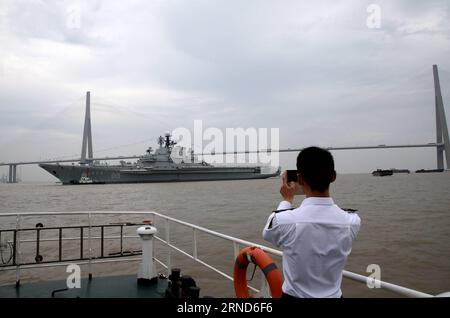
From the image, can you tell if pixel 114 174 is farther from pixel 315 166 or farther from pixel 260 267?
pixel 315 166

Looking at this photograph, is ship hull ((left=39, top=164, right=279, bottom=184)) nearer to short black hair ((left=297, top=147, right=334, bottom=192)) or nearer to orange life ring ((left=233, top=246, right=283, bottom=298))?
orange life ring ((left=233, top=246, right=283, bottom=298))

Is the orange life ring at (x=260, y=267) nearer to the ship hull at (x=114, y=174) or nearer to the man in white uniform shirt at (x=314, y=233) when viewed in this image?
the man in white uniform shirt at (x=314, y=233)

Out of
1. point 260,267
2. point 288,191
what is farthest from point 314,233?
point 260,267

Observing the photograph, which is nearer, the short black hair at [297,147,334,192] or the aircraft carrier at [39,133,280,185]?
the short black hair at [297,147,334,192]

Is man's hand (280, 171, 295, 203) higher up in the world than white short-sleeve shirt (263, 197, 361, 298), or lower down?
higher up

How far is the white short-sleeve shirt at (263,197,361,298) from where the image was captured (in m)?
1.29

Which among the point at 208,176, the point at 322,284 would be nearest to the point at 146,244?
the point at 322,284

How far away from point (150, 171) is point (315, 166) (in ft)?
200

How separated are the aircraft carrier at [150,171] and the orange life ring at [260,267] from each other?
60027mm

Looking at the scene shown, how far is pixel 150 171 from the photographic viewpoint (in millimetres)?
60781

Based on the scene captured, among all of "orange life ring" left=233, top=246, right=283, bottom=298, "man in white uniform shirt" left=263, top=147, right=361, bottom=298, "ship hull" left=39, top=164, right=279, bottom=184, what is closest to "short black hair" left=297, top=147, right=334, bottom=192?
"man in white uniform shirt" left=263, top=147, right=361, bottom=298

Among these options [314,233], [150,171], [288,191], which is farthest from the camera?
[150,171]

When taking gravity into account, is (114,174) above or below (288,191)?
below
